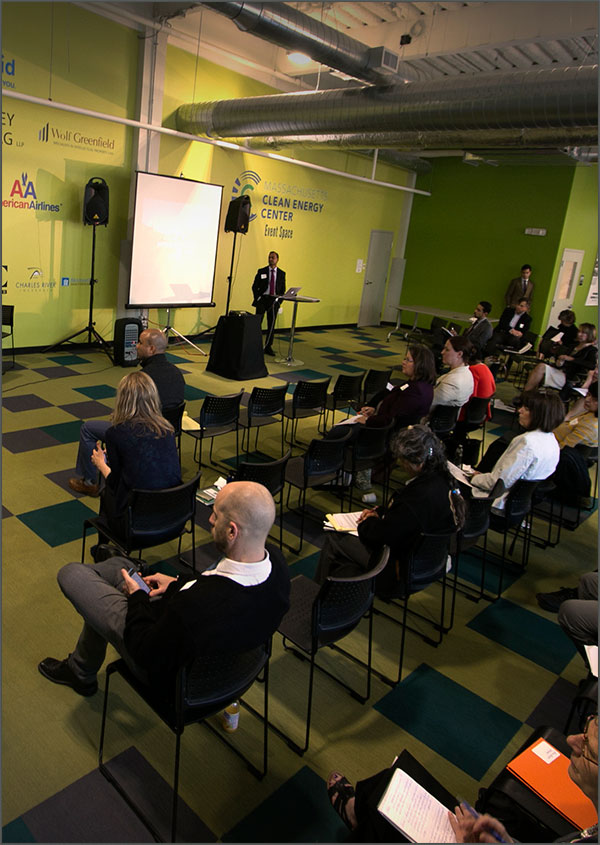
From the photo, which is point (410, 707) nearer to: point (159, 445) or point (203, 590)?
point (203, 590)

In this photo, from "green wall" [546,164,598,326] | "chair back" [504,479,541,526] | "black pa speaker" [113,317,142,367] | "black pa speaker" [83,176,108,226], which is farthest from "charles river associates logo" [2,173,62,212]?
"green wall" [546,164,598,326]

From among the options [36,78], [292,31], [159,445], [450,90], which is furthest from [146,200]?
[159,445]

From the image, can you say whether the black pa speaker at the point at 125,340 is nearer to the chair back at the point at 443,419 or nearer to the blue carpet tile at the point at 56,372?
the blue carpet tile at the point at 56,372

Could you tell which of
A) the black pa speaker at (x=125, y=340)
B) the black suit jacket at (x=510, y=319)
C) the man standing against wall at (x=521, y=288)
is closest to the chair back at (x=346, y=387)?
the black pa speaker at (x=125, y=340)

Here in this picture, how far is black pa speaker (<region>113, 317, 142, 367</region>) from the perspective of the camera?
8070 mm

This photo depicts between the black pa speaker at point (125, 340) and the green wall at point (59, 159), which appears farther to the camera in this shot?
the black pa speaker at point (125, 340)

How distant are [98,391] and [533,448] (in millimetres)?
5000

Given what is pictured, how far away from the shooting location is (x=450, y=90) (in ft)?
20.2

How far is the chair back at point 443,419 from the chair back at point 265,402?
138cm

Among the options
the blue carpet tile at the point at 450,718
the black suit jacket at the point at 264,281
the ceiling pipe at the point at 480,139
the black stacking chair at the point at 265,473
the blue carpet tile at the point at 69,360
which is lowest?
the blue carpet tile at the point at 450,718

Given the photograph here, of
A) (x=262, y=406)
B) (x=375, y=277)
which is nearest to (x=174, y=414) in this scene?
(x=262, y=406)

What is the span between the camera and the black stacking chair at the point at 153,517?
9.98 feet

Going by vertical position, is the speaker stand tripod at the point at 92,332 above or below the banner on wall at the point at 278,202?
below

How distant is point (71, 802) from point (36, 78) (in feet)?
26.0
